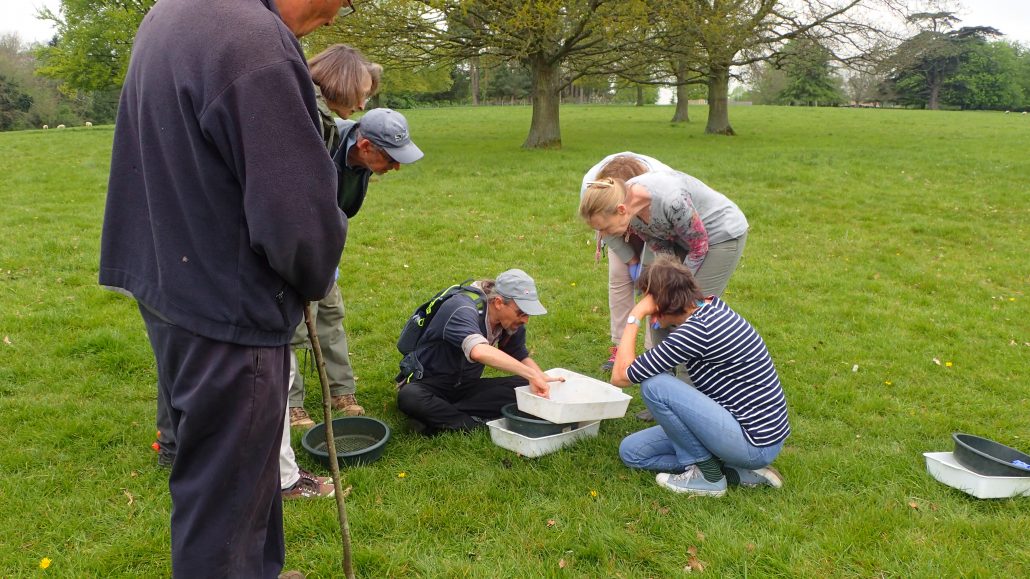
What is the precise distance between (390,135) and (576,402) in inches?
64.7

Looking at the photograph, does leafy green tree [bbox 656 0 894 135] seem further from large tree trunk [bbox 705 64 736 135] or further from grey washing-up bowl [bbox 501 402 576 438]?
grey washing-up bowl [bbox 501 402 576 438]

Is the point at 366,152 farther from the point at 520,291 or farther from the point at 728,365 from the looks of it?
the point at 728,365

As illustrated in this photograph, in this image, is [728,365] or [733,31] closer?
[728,365]

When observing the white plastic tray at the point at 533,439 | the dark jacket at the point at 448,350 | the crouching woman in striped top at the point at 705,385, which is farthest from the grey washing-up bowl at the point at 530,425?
the crouching woman in striped top at the point at 705,385

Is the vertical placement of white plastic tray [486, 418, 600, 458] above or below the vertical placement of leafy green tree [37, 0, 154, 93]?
below

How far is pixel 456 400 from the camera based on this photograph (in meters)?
4.41

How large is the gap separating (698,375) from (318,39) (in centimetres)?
1372

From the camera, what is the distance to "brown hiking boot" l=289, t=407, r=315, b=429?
13.4 ft

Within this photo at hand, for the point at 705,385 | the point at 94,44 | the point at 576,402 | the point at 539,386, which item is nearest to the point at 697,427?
the point at 705,385

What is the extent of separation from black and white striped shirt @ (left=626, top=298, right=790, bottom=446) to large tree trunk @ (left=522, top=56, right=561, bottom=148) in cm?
1331

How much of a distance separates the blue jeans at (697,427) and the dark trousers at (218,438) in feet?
6.72

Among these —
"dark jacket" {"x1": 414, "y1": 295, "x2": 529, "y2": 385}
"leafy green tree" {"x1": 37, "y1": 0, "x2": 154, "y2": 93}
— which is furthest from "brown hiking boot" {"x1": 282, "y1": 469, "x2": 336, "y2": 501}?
"leafy green tree" {"x1": 37, "y1": 0, "x2": 154, "y2": 93}

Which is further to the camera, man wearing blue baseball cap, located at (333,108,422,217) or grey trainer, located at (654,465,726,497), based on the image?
grey trainer, located at (654,465,726,497)

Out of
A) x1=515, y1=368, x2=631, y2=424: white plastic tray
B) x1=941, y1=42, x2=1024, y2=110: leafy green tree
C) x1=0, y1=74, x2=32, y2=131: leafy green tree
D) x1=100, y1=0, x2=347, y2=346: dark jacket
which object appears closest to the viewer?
x1=100, y1=0, x2=347, y2=346: dark jacket
